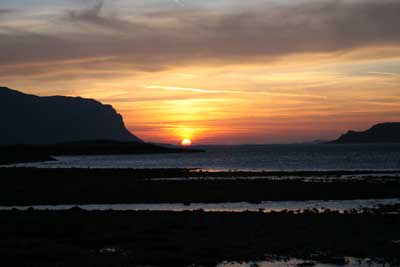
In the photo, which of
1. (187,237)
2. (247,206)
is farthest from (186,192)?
(187,237)

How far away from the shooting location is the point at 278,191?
46.9m

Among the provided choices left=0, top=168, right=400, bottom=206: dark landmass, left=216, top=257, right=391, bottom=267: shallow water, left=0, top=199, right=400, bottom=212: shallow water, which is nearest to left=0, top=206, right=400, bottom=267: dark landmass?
left=216, top=257, right=391, bottom=267: shallow water

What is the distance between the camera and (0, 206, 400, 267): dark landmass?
20031 millimetres

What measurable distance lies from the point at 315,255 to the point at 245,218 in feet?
29.2

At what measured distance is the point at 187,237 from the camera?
24.0 metres

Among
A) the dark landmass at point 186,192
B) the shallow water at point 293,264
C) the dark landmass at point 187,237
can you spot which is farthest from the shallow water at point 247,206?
the shallow water at point 293,264

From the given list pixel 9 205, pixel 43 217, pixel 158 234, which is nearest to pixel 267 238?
pixel 158 234

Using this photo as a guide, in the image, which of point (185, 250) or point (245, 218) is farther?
point (245, 218)

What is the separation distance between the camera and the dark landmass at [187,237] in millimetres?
20031

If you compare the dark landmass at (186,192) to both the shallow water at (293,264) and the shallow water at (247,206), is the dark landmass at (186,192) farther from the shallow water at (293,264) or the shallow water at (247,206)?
the shallow water at (293,264)

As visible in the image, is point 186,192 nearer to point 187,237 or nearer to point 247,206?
point 247,206

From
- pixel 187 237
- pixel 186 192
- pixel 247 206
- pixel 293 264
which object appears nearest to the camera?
pixel 293 264

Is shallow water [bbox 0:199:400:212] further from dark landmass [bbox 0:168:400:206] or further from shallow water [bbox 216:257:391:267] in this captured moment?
shallow water [bbox 216:257:391:267]

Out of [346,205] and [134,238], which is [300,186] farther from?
[134,238]
